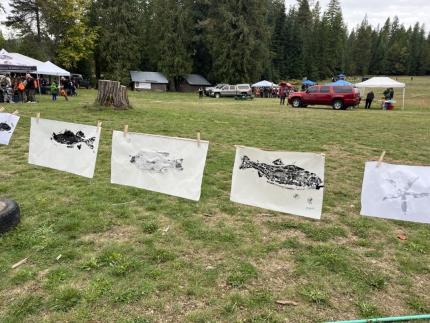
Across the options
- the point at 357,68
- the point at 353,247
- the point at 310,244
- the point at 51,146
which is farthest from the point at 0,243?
the point at 357,68

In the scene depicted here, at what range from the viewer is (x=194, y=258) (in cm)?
382

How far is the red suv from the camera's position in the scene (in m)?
23.0

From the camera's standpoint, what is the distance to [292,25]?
67.6 meters

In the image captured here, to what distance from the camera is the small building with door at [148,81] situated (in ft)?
163

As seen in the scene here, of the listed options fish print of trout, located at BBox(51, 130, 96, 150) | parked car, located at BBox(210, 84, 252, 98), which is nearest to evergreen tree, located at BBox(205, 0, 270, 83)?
parked car, located at BBox(210, 84, 252, 98)

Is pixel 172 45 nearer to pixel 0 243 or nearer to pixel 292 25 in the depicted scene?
pixel 292 25

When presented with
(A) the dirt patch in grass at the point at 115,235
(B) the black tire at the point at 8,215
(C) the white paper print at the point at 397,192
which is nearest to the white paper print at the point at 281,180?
(C) the white paper print at the point at 397,192

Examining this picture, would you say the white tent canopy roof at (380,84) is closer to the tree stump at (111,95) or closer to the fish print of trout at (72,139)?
the tree stump at (111,95)

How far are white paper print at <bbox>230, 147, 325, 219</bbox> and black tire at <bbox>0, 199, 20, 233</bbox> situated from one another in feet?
8.92

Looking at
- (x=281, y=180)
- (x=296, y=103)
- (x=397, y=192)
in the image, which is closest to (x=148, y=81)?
(x=296, y=103)

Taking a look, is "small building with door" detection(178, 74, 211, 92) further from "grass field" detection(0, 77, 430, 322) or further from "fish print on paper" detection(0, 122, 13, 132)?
"grass field" detection(0, 77, 430, 322)

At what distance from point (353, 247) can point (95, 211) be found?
3.39 m

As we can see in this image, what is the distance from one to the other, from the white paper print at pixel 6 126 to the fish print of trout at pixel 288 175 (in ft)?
19.2

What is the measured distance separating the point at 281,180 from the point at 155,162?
1807mm
